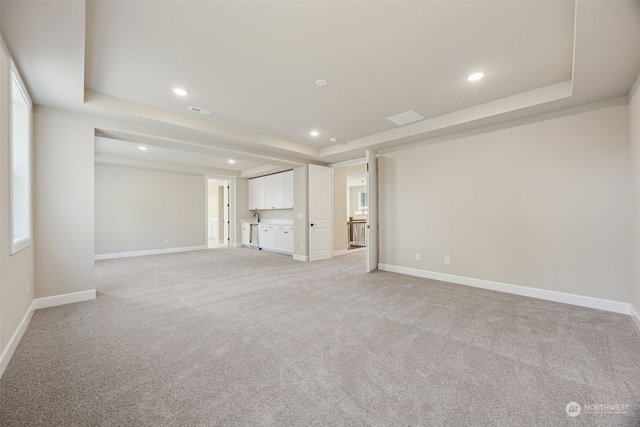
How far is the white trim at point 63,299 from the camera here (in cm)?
312

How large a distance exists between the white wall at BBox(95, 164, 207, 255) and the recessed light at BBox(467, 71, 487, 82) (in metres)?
7.78

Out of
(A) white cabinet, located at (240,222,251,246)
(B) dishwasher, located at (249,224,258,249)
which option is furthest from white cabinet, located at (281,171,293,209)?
(A) white cabinet, located at (240,222,251,246)

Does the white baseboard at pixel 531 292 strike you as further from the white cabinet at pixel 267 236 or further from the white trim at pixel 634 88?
the white cabinet at pixel 267 236

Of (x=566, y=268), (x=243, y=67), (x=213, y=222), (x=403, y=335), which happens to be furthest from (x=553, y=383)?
(x=213, y=222)

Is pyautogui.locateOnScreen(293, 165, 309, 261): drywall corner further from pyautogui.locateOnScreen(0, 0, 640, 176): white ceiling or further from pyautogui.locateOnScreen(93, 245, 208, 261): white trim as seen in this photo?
pyautogui.locateOnScreen(93, 245, 208, 261): white trim

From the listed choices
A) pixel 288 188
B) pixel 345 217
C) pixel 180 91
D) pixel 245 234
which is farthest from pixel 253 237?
pixel 180 91

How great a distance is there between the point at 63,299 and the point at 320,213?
473 centimetres

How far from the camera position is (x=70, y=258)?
334 centimetres

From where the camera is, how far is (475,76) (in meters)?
2.76

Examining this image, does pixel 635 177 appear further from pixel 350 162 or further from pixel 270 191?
pixel 270 191

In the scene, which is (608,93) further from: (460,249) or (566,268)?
(460,249)

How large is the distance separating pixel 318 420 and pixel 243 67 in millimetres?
2999

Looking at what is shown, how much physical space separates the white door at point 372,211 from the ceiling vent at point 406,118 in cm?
91

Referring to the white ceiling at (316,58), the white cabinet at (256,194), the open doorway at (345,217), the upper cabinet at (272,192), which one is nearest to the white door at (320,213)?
the open doorway at (345,217)
